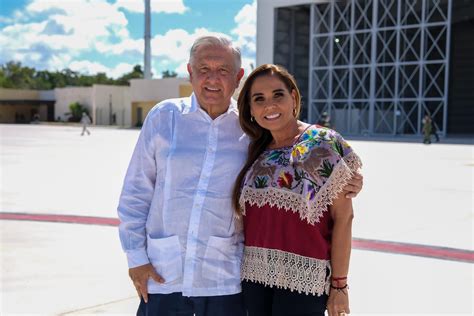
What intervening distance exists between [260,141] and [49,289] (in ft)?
8.83

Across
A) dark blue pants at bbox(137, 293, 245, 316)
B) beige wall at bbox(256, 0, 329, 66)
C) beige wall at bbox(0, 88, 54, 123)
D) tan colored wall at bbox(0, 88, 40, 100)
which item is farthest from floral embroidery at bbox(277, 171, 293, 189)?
tan colored wall at bbox(0, 88, 40, 100)

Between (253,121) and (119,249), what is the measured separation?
3.55 m

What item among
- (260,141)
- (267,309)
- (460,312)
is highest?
(260,141)

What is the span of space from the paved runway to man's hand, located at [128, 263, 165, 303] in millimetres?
1667

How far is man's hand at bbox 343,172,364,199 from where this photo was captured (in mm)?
2258

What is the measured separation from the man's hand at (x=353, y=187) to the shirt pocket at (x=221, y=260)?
54cm

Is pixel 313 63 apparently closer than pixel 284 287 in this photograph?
No

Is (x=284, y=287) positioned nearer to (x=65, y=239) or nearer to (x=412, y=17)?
(x=65, y=239)

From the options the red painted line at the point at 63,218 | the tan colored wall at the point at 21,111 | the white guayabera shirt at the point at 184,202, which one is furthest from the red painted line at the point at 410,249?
the tan colored wall at the point at 21,111

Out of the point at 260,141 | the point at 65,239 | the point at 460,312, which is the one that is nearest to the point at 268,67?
the point at 260,141

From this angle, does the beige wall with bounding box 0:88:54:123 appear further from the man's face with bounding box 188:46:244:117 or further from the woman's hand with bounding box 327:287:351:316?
the woman's hand with bounding box 327:287:351:316

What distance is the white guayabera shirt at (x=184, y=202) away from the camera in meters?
2.26

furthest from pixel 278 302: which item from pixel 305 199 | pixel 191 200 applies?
pixel 191 200

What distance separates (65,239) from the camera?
5879 mm
